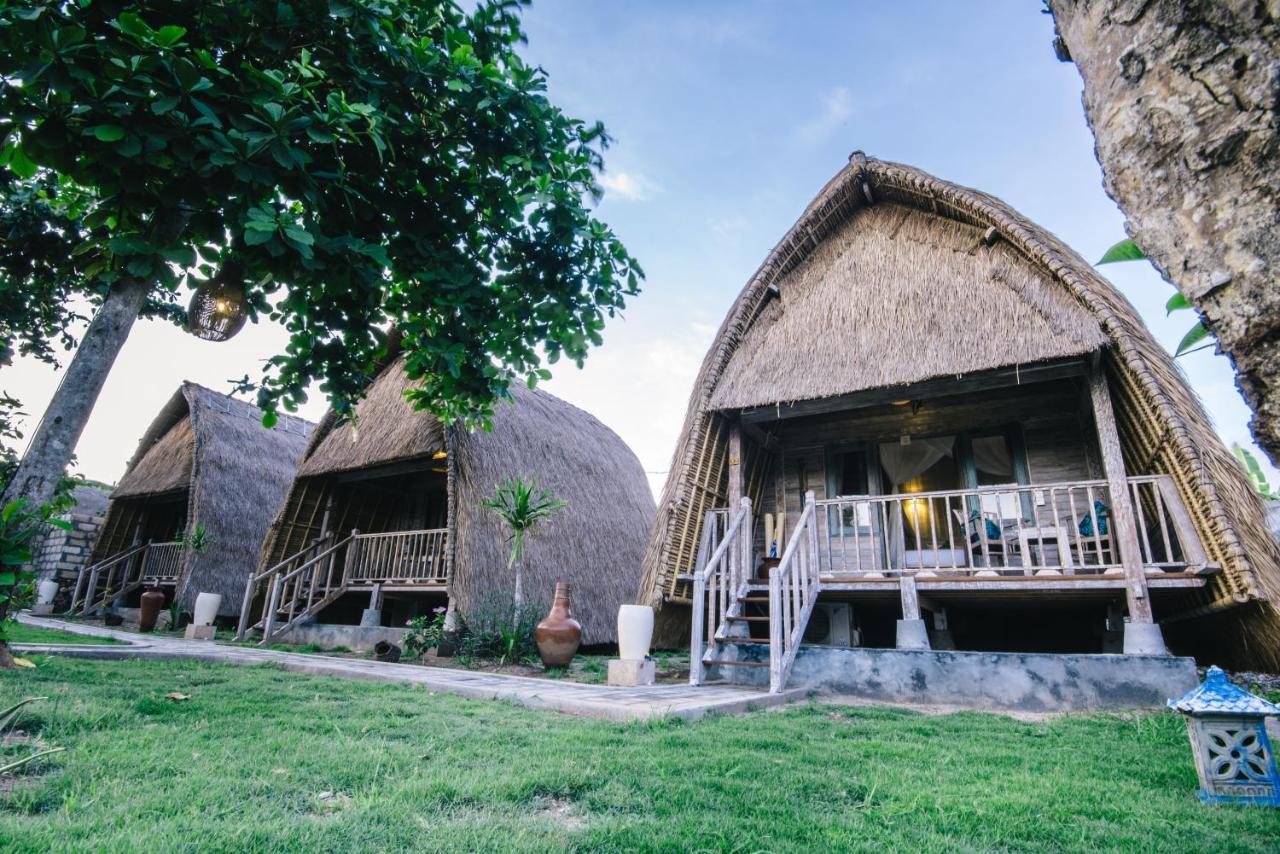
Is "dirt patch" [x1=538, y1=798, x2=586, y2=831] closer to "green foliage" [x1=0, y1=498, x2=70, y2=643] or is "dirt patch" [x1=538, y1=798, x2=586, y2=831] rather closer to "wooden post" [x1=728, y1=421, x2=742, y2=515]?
"green foliage" [x1=0, y1=498, x2=70, y2=643]

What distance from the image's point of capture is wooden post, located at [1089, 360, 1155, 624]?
579cm

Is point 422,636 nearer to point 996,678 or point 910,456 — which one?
point 996,678

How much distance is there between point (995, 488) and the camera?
661 centimetres

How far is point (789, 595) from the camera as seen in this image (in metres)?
6.43

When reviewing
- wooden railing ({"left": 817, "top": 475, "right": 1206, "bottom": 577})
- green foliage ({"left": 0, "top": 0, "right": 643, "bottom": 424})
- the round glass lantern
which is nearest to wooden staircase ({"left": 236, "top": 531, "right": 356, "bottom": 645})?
green foliage ({"left": 0, "top": 0, "right": 643, "bottom": 424})

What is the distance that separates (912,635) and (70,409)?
7.18 m

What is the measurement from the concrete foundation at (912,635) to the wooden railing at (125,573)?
14742mm

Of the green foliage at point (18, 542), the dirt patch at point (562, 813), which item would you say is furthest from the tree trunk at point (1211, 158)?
the green foliage at point (18, 542)

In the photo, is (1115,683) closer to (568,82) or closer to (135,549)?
(568,82)

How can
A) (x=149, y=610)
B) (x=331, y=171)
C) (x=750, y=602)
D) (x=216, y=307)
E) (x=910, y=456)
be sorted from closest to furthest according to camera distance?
(x=331, y=171) → (x=216, y=307) → (x=750, y=602) → (x=910, y=456) → (x=149, y=610)

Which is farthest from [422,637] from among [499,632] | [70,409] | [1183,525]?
[1183,525]

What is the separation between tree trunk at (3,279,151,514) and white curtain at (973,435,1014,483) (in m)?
9.47

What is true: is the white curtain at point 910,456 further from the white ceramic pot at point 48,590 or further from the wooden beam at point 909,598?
the white ceramic pot at point 48,590

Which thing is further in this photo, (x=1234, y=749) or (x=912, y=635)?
(x=912, y=635)
